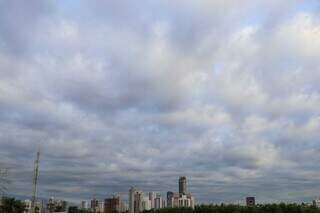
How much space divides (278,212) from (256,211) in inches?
451

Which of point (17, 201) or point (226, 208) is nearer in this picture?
point (17, 201)

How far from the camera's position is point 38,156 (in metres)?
63.7

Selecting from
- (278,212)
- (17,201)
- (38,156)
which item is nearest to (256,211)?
(278,212)

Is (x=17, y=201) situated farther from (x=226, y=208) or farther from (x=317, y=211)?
(x=317, y=211)

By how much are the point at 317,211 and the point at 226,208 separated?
34.5m

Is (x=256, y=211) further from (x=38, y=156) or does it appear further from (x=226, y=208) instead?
(x=38, y=156)

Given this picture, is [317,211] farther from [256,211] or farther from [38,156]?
[38,156]

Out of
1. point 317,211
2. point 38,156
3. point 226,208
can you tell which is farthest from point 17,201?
point 38,156

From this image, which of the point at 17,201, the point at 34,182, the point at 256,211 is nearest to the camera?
the point at 34,182

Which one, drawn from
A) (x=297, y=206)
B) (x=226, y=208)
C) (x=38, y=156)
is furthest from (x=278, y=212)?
(x=38, y=156)

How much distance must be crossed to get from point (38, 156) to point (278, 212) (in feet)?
425

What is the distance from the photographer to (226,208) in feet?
643

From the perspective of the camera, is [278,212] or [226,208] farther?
[226,208]

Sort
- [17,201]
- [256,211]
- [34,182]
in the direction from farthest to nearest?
[256,211]
[17,201]
[34,182]
